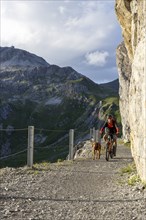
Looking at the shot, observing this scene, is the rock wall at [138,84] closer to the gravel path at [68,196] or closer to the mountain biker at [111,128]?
the gravel path at [68,196]

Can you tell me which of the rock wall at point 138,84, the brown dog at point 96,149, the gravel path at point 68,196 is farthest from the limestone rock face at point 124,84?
the gravel path at point 68,196

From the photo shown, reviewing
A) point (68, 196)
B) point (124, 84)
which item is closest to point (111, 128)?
point (68, 196)

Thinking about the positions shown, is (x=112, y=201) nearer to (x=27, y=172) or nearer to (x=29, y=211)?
(x=29, y=211)

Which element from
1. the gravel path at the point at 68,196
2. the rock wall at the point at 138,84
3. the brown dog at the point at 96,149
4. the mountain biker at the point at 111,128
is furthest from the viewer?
the brown dog at the point at 96,149

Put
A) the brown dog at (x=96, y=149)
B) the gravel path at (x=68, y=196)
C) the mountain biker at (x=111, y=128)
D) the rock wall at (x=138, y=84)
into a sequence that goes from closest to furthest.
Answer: the gravel path at (x=68, y=196) → the rock wall at (x=138, y=84) → the mountain biker at (x=111, y=128) → the brown dog at (x=96, y=149)

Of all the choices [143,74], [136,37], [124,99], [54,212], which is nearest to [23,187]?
[54,212]

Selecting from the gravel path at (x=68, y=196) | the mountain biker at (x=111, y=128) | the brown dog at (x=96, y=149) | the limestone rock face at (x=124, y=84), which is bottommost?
the gravel path at (x=68, y=196)

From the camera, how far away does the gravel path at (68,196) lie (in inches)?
360

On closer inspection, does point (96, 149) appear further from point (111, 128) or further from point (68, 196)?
point (68, 196)

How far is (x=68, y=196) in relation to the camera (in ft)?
37.8

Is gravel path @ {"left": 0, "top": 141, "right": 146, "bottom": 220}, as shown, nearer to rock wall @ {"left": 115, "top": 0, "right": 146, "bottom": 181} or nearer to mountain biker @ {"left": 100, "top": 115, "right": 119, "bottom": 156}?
rock wall @ {"left": 115, "top": 0, "right": 146, "bottom": 181}

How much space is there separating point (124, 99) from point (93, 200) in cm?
3457

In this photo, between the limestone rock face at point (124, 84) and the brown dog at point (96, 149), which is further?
the limestone rock face at point (124, 84)

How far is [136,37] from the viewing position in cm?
1587
